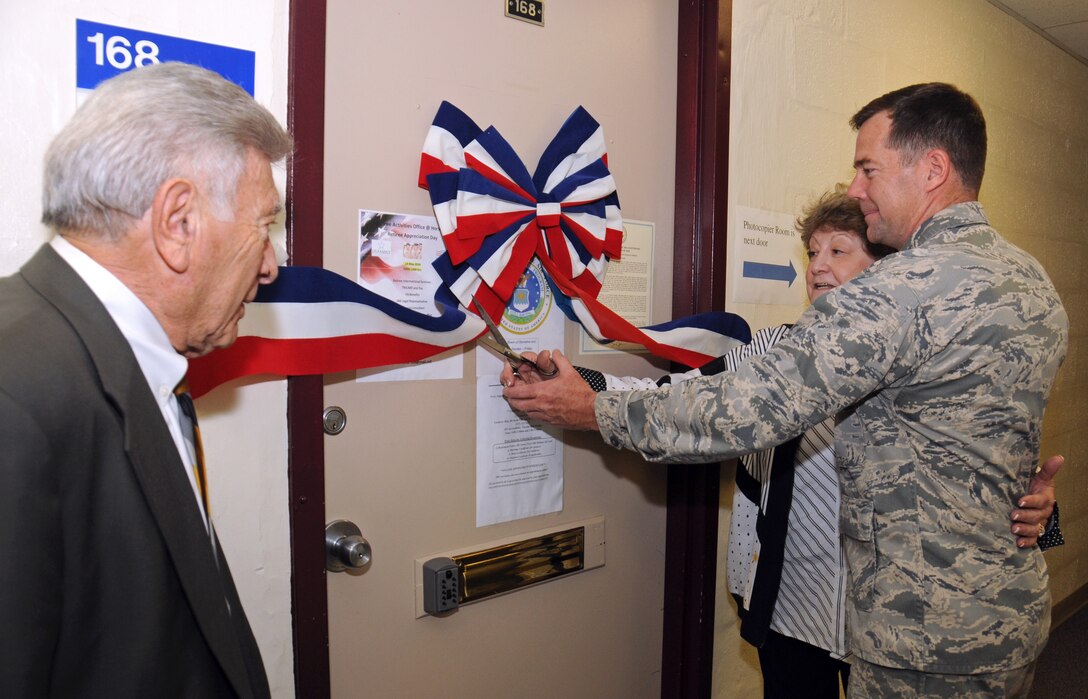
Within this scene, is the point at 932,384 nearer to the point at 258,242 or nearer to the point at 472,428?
the point at 472,428

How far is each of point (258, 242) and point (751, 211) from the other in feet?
4.81

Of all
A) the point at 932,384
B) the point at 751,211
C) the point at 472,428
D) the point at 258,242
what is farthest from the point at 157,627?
the point at 751,211

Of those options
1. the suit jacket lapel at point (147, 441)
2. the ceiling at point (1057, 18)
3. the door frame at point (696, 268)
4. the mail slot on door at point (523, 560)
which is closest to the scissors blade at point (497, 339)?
the mail slot on door at point (523, 560)

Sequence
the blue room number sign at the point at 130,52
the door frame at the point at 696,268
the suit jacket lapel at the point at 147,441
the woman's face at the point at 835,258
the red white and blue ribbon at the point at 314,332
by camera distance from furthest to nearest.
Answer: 1. the door frame at the point at 696,268
2. the woman's face at the point at 835,258
3. the red white and blue ribbon at the point at 314,332
4. the blue room number sign at the point at 130,52
5. the suit jacket lapel at the point at 147,441

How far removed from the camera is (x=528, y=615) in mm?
1722

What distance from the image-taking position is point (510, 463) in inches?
65.5

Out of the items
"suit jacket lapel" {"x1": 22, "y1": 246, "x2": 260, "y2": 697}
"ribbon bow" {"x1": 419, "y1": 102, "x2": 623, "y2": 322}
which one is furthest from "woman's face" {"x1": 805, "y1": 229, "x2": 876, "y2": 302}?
"suit jacket lapel" {"x1": 22, "y1": 246, "x2": 260, "y2": 697}

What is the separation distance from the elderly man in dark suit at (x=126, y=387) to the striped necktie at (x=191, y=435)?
10 mm

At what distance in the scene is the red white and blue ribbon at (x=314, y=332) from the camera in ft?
3.91

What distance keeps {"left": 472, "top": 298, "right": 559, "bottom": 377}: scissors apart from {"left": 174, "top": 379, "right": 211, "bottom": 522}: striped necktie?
67cm

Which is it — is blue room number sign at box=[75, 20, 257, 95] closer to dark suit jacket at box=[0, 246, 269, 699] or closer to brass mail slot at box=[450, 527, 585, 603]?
dark suit jacket at box=[0, 246, 269, 699]

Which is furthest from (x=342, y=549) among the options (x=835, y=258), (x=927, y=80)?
(x=927, y=80)

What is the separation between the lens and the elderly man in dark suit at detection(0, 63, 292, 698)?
2.17ft

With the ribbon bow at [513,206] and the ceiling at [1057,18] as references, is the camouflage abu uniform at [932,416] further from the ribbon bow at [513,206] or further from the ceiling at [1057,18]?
the ceiling at [1057,18]
